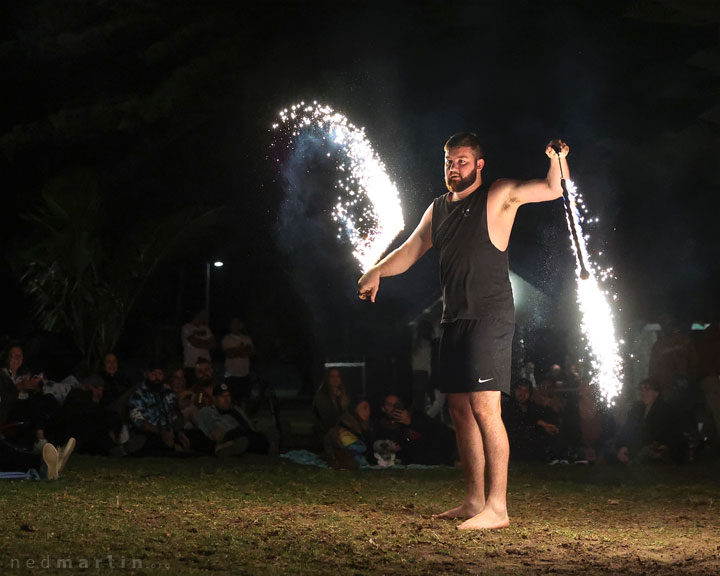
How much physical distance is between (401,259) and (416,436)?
5.01m

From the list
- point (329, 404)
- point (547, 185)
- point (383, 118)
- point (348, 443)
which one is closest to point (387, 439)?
point (348, 443)

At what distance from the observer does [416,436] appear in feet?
38.3

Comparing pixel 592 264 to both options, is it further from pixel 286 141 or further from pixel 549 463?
pixel 549 463

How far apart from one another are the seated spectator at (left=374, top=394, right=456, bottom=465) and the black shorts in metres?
5.18

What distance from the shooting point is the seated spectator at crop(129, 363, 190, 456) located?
11914 millimetres

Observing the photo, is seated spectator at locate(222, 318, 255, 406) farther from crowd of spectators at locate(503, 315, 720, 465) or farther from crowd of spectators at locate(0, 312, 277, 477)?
crowd of spectators at locate(503, 315, 720, 465)

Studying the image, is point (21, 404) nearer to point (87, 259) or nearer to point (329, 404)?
point (329, 404)

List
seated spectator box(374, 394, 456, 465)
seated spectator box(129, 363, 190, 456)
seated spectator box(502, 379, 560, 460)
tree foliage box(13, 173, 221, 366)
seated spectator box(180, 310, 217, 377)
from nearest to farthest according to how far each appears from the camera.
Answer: seated spectator box(374, 394, 456, 465), seated spectator box(129, 363, 190, 456), seated spectator box(502, 379, 560, 460), seated spectator box(180, 310, 217, 377), tree foliage box(13, 173, 221, 366)

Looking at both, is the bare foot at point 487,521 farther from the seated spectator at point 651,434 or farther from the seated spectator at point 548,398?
the seated spectator at point 548,398

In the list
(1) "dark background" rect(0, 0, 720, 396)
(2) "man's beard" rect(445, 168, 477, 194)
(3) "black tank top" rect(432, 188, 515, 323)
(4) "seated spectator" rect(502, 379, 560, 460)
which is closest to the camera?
(3) "black tank top" rect(432, 188, 515, 323)

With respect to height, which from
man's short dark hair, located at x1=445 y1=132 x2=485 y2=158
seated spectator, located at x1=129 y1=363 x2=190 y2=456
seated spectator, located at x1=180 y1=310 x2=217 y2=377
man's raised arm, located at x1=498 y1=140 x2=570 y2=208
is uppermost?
man's short dark hair, located at x1=445 y1=132 x2=485 y2=158

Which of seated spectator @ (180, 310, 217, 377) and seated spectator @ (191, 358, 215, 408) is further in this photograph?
seated spectator @ (180, 310, 217, 377)

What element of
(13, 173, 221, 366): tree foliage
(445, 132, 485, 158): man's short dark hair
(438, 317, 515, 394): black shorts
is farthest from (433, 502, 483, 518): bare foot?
(13, 173, 221, 366): tree foliage

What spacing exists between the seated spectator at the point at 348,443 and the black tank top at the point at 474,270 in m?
4.83
